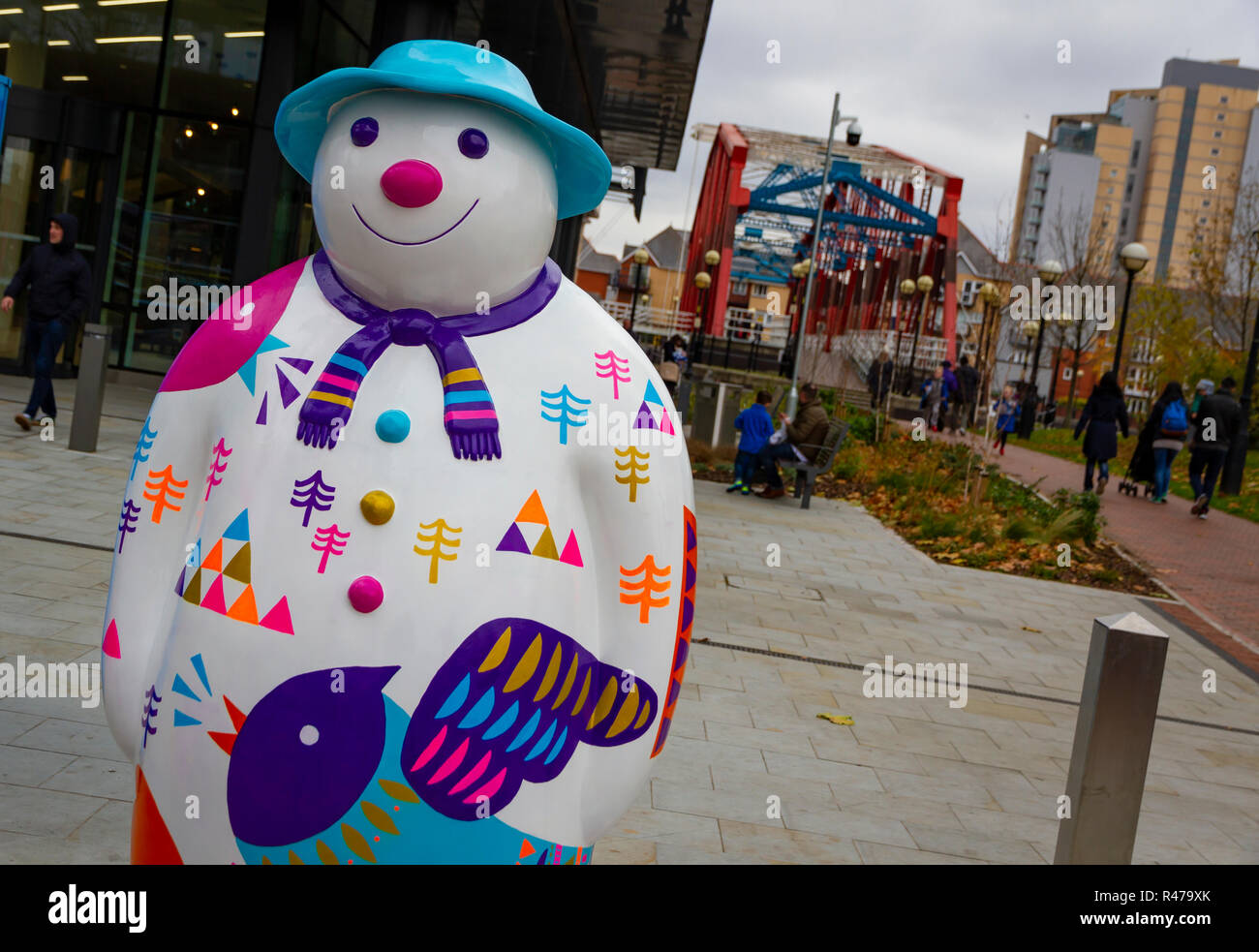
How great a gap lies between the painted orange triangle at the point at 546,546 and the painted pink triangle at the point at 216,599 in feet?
1.94

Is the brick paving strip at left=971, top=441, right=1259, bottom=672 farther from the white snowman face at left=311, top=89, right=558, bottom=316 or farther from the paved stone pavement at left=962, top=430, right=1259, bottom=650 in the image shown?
the white snowman face at left=311, top=89, right=558, bottom=316

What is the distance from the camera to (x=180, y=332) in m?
14.2

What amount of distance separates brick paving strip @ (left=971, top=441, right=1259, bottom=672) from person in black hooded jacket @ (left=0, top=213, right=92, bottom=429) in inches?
352

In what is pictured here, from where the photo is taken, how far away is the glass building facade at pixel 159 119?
12.8 metres

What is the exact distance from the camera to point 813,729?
5.14m

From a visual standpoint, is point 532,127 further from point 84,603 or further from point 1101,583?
point 1101,583

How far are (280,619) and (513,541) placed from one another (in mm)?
450

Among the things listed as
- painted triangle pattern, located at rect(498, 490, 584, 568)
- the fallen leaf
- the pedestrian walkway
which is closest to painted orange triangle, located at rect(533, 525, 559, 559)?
painted triangle pattern, located at rect(498, 490, 584, 568)

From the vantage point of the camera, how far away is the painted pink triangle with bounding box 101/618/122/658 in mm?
2326

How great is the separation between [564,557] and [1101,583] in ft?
30.5

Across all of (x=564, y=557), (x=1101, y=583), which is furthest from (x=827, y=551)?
(x=564, y=557)

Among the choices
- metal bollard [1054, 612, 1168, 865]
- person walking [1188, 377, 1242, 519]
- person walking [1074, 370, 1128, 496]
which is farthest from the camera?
Result: person walking [1074, 370, 1128, 496]

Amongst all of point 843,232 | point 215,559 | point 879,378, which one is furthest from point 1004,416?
point 843,232

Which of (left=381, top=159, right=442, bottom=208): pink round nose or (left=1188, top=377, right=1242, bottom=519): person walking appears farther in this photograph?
(left=1188, top=377, right=1242, bottom=519): person walking
